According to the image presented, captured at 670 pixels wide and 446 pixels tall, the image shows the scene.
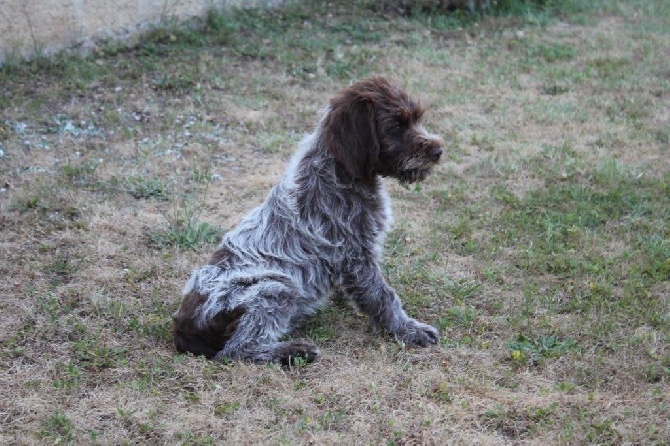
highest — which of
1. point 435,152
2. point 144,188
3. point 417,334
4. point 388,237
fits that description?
point 435,152

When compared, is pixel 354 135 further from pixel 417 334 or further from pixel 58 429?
pixel 58 429

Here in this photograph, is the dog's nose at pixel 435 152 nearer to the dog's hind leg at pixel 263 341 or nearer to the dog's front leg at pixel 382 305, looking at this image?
the dog's front leg at pixel 382 305

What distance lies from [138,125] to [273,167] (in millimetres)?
1757

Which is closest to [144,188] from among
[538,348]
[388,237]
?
[388,237]

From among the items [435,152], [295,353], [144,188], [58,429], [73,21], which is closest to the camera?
[58,429]

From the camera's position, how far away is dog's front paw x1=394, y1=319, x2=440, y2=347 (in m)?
5.41

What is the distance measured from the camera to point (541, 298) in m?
5.96

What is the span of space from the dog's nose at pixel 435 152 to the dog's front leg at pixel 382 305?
2.66ft

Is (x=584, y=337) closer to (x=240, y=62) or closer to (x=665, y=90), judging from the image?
(x=665, y=90)

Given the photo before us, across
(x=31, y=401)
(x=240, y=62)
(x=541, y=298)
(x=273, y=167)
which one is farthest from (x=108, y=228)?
(x=240, y=62)

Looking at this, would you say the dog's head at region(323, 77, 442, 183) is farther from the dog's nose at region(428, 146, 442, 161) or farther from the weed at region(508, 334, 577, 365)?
the weed at region(508, 334, 577, 365)

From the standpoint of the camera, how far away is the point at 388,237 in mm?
6902

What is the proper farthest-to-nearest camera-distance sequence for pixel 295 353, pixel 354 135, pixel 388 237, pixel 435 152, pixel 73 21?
pixel 73 21, pixel 388 237, pixel 435 152, pixel 354 135, pixel 295 353

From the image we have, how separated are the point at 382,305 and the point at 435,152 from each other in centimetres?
106
